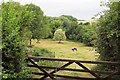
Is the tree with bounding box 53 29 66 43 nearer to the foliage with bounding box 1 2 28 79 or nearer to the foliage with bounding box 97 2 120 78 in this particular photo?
the foliage with bounding box 97 2 120 78

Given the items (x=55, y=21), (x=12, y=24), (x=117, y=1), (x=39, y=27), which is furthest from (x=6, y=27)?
(x=55, y=21)

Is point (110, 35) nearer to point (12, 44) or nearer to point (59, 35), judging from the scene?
point (12, 44)

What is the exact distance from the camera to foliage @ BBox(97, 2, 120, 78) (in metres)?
7.32

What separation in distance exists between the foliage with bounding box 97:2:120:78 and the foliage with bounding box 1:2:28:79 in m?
2.54

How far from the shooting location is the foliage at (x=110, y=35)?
7.32m

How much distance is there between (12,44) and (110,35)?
2.93m

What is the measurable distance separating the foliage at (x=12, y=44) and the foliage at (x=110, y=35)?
2539mm

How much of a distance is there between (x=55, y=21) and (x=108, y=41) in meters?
17.1

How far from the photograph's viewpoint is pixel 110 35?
750 cm

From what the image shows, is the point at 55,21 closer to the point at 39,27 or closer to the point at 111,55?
the point at 39,27

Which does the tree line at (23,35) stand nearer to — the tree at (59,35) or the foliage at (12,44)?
the foliage at (12,44)

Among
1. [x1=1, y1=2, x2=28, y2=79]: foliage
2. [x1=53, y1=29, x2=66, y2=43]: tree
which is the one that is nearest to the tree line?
[x1=1, y1=2, x2=28, y2=79]: foliage

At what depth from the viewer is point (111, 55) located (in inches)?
307

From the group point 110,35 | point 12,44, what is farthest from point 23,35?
point 110,35
